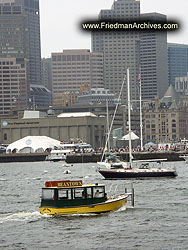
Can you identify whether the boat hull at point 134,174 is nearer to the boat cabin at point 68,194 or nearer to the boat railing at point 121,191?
the boat railing at point 121,191

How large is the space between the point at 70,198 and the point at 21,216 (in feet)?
19.5

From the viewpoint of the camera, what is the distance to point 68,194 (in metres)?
59.2

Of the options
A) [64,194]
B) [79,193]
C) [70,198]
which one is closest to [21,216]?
[64,194]

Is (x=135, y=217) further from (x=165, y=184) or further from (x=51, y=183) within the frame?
(x=165, y=184)

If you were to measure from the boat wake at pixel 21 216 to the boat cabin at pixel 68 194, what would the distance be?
1.88m

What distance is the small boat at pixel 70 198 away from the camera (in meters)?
59.2

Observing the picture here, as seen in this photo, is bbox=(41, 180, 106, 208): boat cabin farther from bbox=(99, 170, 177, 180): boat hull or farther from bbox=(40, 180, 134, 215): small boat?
bbox=(99, 170, 177, 180): boat hull

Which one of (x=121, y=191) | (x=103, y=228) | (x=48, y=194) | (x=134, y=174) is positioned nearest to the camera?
(x=103, y=228)

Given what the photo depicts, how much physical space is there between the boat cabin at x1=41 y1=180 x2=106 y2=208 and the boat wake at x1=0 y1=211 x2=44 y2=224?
1877 mm

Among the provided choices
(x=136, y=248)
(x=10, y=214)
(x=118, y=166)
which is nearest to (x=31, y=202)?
(x=10, y=214)

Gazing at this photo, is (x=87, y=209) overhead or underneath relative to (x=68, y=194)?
underneath

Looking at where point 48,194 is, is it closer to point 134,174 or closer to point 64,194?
point 64,194

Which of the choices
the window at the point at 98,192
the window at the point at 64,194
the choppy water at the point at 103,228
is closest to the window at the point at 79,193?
the window at the point at 64,194

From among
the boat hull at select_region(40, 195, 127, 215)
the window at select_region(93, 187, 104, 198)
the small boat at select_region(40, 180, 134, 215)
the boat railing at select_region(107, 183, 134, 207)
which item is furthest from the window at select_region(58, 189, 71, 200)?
the boat railing at select_region(107, 183, 134, 207)
